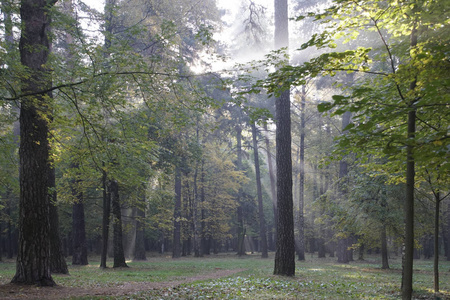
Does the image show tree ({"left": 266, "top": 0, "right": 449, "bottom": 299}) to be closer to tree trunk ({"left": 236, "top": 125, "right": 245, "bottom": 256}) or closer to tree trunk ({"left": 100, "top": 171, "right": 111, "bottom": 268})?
tree trunk ({"left": 100, "top": 171, "right": 111, "bottom": 268})

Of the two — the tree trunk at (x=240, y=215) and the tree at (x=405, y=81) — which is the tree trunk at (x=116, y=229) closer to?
the tree at (x=405, y=81)

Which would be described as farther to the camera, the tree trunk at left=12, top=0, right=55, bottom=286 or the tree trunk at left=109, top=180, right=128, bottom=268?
the tree trunk at left=109, top=180, right=128, bottom=268

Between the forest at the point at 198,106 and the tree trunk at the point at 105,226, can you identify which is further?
the tree trunk at the point at 105,226

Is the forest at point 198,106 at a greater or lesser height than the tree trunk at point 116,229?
greater

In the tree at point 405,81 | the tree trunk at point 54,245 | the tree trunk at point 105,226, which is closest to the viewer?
the tree at point 405,81

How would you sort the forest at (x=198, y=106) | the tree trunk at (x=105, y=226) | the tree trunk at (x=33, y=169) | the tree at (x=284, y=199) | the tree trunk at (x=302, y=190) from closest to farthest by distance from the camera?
the forest at (x=198, y=106) < the tree trunk at (x=33, y=169) < the tree at (x=284, y=199) < the tree trunk at (x=105, y=226) < the tree trunk at (x=302, y=190)

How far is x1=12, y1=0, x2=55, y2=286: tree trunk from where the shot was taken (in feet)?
23.9

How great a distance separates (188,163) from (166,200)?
394 centimetres

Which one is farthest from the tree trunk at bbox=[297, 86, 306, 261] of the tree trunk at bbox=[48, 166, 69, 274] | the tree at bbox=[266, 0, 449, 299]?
the tree at bbox=[266, 0, 449, 299]

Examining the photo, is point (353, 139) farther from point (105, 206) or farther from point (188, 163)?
point (188, 163)

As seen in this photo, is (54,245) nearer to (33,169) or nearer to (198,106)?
(33,169)

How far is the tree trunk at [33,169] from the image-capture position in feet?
23.9

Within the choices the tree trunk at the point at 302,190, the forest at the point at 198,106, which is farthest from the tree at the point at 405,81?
the tree trunk at the point at 302,190

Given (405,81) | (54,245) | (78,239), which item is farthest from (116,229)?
(405,81)
